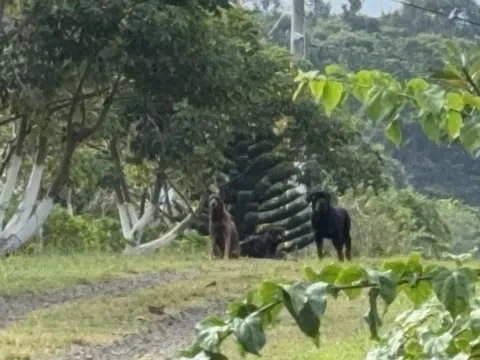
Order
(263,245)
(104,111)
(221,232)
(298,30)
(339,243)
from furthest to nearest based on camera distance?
(298,30) < (263,245) < (221,232) < (339,243) < (104,111)

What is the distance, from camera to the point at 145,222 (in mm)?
25016

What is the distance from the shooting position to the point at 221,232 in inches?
813

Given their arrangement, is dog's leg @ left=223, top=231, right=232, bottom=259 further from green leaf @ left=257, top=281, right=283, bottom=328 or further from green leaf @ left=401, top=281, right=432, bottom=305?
green leaf @ left=257, top=281, right=283, bottom=328

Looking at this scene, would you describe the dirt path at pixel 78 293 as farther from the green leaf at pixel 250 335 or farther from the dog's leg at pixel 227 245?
the green leaf at pixel 250 335

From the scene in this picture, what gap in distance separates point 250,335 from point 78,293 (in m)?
12.3

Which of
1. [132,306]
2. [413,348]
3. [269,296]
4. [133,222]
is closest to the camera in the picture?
[269,296]

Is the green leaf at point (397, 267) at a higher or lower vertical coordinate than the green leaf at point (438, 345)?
higher

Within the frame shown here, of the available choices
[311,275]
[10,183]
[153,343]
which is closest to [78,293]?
[153,343]

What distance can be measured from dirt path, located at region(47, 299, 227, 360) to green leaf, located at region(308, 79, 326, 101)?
22.9ft

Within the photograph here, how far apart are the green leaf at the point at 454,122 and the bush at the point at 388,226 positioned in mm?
22442

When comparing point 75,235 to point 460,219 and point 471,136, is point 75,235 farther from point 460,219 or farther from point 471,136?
point 471,136

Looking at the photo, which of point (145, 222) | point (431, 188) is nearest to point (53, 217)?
point (145, 222)

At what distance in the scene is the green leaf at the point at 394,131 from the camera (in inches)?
113

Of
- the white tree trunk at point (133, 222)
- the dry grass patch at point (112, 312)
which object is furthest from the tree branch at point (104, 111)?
the white tree trunk at point (133, 222)
